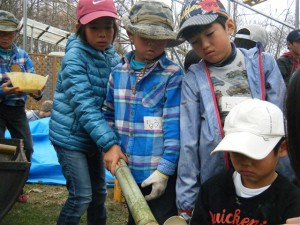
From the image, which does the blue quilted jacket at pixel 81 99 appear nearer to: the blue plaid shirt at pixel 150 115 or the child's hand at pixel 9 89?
the blue plaid shirt at pixel 150 115

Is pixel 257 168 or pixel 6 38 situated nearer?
pixel 257 168

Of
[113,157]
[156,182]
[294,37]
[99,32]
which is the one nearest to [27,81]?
[99,32]

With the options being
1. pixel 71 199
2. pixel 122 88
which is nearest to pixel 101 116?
pixel 122 88

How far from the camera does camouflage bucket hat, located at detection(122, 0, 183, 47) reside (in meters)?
2.11

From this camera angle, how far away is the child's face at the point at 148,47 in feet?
7.10

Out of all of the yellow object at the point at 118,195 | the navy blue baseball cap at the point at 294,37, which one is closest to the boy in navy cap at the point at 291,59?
the navy blue baseball cap at the point at 294,37

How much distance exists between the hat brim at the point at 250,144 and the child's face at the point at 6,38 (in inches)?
113

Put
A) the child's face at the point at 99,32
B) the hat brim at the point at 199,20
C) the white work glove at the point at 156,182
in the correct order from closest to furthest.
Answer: the hat brim at the point at 199,20 < the white work glove at the point at 156,182 < the child's face at the point at 99,32

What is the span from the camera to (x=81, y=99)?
2385 mm

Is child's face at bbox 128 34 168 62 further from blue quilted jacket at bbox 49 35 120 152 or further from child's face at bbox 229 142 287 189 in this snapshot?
child's face at bbox 229 142 287 189

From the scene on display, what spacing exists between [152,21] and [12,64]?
2.22 meters

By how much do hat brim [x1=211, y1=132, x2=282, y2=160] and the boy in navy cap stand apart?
2.49 m

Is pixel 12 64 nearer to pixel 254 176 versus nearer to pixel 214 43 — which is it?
pixel 214 43

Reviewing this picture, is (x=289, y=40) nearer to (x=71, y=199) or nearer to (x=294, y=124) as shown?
(x=71, y=199)
